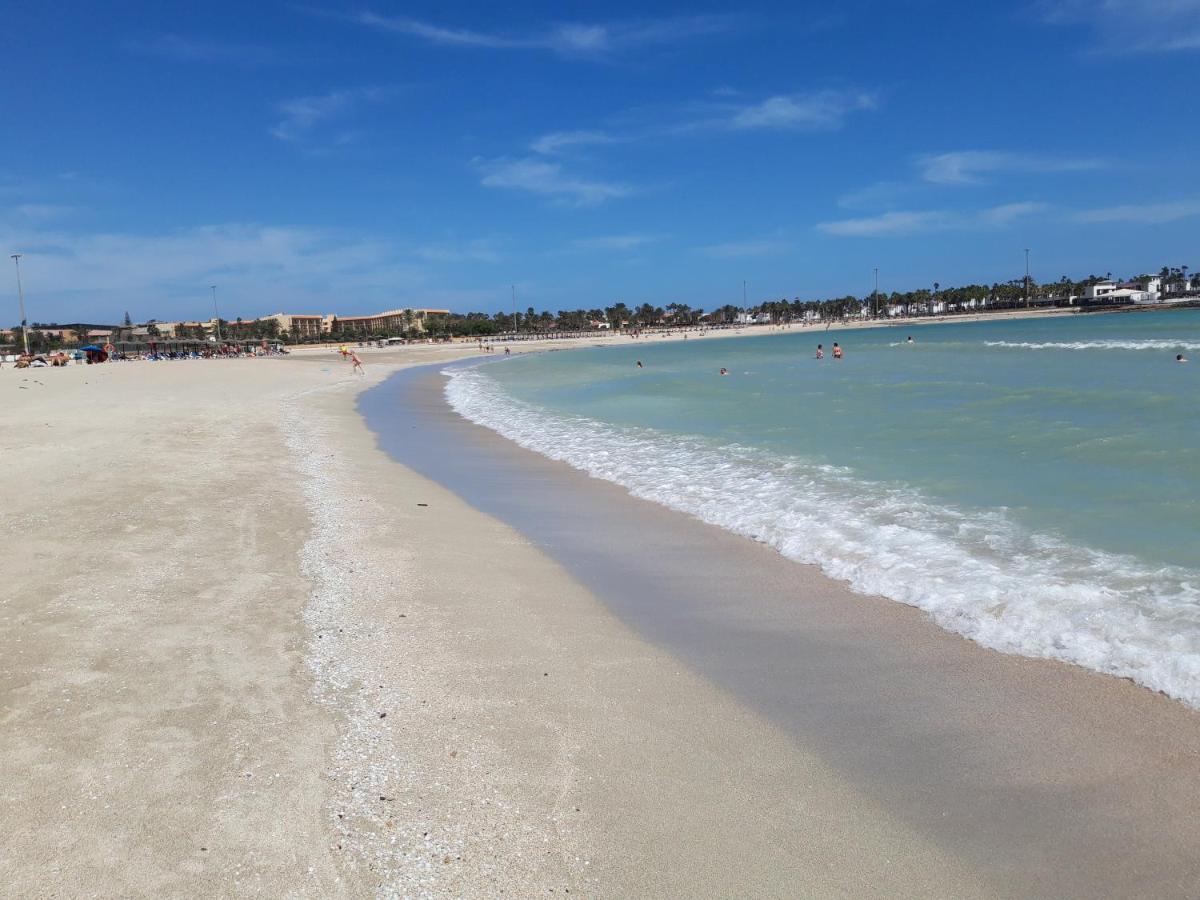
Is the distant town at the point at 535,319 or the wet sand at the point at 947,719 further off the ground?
the distant town at the point at 535,319

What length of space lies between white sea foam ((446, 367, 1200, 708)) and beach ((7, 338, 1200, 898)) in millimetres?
315

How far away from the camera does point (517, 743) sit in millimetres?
3547

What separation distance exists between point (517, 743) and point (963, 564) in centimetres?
417

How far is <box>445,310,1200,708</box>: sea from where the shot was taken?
16.3 ft

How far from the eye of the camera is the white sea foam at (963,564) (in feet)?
14.8

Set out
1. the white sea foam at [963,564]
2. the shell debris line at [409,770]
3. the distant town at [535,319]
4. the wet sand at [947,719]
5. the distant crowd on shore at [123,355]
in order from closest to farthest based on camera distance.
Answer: the shell debris line at [409,770], the wet sand at [947,719], the white sea foam at [963,564], the distant crowd on shore at [123,355], the distant town at [535,319]

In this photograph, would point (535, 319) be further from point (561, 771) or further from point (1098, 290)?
point (561, 771)

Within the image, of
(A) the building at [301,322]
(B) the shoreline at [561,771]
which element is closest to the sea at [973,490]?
(B) the shoreline at [561,771]

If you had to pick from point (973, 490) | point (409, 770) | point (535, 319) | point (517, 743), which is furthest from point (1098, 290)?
point (409, 770)

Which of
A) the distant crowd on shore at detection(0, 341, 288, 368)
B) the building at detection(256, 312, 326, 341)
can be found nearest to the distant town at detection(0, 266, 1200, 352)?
the building at detection(256, 312, 326, 341)

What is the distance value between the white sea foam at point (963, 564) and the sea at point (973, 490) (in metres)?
0.02

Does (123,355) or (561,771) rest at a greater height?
(123,355)

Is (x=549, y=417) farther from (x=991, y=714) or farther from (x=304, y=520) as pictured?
(x=991, y=714)

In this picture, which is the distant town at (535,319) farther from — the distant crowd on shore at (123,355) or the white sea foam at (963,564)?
the white sea foam at (963,564)
